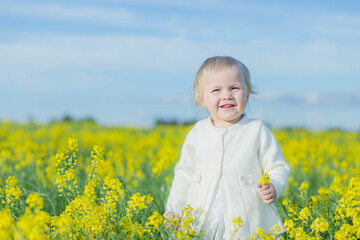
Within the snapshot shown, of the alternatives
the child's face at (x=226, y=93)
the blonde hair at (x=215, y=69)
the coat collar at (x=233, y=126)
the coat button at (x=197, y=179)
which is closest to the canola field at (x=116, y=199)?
the coat button at (x=197, y=179)

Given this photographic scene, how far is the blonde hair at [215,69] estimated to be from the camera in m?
3.33

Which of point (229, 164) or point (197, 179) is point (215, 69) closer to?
point (229, 164)

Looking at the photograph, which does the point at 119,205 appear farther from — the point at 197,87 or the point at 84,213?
the point at 197,87

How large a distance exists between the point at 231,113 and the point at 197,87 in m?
0.37

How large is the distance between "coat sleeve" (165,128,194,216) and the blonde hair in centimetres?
37

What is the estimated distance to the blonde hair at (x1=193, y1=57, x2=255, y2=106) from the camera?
3334 mm

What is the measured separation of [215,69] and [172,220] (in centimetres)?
115

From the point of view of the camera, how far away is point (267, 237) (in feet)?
9.00

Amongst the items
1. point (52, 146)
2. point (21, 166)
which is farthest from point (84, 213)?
point (52, 146)

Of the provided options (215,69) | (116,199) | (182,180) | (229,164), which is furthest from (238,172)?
(116,199)

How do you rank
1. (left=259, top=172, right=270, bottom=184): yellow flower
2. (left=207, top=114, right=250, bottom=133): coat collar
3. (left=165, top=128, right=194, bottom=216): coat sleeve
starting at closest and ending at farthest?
(left=259, top=172, right=270, bottom=184): yellow flower
(left=207, top=114, right=250, bottom=133): coat collar
(left=165, top=128, right=194, bottom=216): coat sleeve

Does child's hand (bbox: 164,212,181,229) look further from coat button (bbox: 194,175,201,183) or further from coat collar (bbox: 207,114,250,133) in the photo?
coat collar (bbox: 207,114,250,133)

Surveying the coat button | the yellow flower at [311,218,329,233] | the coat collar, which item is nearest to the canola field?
the yellow flower at [311,218,329,233]

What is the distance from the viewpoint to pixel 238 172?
3271mm
